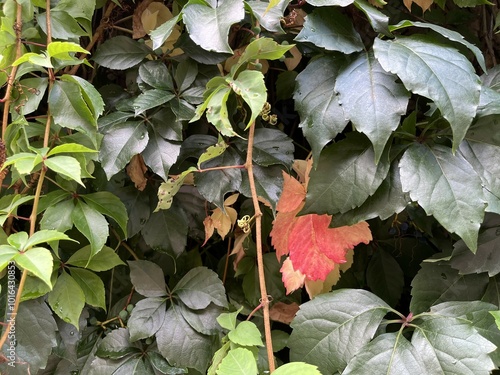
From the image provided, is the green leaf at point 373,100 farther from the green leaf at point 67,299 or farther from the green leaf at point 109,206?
the green leaf at point 67,299

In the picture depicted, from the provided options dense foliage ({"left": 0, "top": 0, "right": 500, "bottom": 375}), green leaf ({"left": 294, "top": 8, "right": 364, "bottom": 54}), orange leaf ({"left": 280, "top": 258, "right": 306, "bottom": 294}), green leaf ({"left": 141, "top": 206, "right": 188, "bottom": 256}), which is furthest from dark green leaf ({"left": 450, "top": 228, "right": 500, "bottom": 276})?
green leaf ({"left": 141, "top": 206, "right": 188, "bottom": 256})

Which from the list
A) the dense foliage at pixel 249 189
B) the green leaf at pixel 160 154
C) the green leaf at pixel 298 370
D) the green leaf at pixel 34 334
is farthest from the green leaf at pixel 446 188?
the green leaf at pixel 34 334

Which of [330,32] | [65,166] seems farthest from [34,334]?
[330,32]

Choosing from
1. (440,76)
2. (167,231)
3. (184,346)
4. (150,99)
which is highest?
(440,76)

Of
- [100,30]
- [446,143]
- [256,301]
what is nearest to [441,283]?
[446,143]

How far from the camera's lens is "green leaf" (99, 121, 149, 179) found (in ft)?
2.37

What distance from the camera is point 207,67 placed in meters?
0.81

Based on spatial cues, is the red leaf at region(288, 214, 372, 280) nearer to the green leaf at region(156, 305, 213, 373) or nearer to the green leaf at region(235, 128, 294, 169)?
the green leaf at region(235, 128, 294, 169)

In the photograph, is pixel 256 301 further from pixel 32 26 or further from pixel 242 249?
pixel 32 26

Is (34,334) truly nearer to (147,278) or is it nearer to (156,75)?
(147,278)

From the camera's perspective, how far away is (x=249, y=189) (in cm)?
74

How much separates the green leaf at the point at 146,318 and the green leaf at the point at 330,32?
1.58 ft

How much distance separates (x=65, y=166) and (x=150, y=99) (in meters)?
0.18

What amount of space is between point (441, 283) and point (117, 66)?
63 cm
